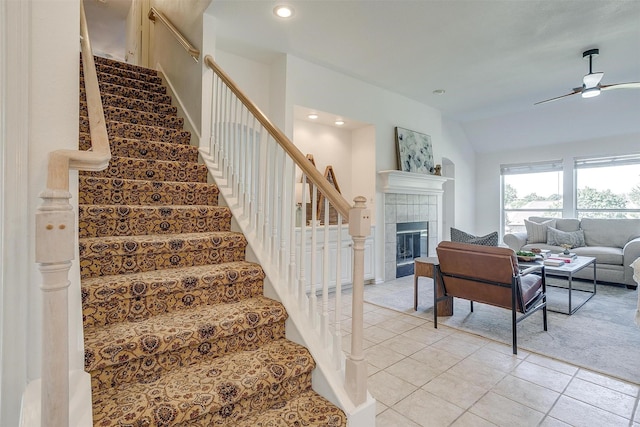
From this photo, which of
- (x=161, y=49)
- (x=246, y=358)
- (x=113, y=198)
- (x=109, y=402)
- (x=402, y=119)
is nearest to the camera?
(x=109, y=402)

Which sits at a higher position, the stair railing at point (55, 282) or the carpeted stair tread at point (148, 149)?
the carpeted stair tread at point (148, 149)

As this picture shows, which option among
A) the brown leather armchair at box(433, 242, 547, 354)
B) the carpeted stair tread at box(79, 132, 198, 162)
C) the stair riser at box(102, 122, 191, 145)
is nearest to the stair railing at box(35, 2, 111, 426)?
the carpeted stair tread at box(79, 132, 198, 162)

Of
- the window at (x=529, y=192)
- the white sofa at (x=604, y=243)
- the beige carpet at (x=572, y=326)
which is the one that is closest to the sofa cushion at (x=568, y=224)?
the white sofa at (x=604, y=243)

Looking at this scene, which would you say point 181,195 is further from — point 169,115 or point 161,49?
point 161,49

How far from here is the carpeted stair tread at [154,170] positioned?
2.54m

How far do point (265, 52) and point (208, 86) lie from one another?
1.13 m

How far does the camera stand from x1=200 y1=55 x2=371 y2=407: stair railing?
1614 millimetres

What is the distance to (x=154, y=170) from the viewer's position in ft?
8.81

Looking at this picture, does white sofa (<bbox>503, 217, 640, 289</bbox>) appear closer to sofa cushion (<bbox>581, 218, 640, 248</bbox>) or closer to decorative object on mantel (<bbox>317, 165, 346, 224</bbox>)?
sofa cushion (<bbox>581, 218, 640, 248</bbox>)

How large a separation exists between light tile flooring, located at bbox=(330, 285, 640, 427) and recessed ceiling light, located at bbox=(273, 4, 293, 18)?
3030 mm

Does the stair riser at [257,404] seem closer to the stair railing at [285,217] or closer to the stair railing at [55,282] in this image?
the stair railing at [285,217]

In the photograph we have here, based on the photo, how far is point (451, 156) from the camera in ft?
23.0

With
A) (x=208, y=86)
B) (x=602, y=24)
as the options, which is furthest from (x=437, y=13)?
(x=208, y=86)

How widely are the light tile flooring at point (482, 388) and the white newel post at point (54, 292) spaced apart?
156cm
